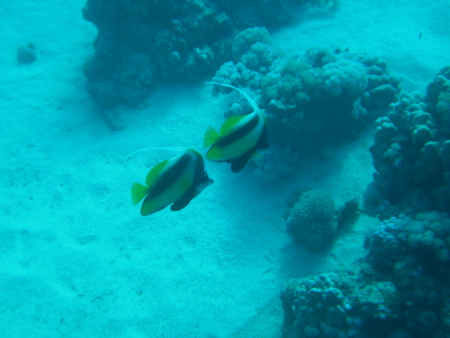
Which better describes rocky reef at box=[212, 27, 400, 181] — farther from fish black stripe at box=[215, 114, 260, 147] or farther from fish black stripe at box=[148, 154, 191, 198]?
fish black stripe at box=[148, 154, 191, 198]

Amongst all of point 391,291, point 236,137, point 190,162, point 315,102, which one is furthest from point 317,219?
point 190,162

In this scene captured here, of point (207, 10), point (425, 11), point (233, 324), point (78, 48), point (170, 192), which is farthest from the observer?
point (78, 48)

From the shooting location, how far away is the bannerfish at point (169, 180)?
75.7 inches

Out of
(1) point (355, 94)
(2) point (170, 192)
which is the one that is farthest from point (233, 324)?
(1) point (355, 94)

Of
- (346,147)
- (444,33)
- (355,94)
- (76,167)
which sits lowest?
Answer: (76,167)

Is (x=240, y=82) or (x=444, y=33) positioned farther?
(x=444, y=33)

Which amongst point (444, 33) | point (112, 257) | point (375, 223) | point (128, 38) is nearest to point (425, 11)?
point (444, 33)

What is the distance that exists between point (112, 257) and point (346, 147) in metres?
5.41

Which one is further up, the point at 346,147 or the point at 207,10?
the point at 207,10

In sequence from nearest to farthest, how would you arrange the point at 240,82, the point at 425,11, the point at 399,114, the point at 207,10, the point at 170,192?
1. the point at 170,192
2. the point at 399,114
3. the point at 240,82
4. the point at 207,10
5. the point at 425,11

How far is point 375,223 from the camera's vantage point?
186 inches

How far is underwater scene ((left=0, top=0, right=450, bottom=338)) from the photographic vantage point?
3293 millimetres

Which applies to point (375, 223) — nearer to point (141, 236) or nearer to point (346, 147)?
point (346, 147)

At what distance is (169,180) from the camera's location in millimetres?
1924
